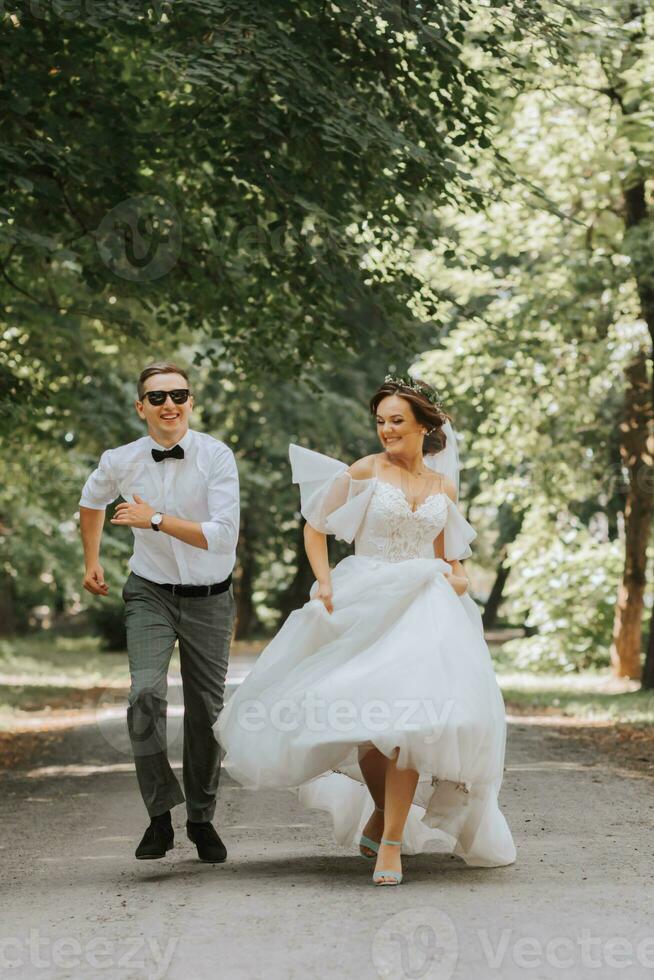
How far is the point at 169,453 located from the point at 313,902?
2.32 metres

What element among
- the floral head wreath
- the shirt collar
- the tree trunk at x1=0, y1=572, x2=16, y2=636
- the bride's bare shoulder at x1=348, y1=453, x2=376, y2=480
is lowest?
the tree trunk at x1=0, y1=572, x2=16, y2=636

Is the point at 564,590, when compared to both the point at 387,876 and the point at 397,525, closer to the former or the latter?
the point at 397,525

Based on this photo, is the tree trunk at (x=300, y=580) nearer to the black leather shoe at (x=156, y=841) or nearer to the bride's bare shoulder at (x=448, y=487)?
the bride's bare shoulder at (x=448, y=487)

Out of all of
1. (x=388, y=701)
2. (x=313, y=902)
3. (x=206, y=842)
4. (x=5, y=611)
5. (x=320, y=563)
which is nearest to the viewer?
(x=313, y=902)

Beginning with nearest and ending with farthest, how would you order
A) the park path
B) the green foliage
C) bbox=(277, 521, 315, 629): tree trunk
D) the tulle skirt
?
1. the park path
2. the tulle skirt
3. the green foliage
4. bbox=(277, 521, 315, 629): tree trunk

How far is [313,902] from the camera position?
232 inches

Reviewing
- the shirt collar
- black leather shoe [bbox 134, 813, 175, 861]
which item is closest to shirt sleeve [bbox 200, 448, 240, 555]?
the shirt collar

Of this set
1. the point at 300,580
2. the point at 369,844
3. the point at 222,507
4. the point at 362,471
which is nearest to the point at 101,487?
the point at 222,507

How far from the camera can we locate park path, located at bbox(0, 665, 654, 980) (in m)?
4.95

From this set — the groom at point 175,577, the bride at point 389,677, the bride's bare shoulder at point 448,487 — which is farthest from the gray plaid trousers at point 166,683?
the bride's bare shoulder at point 448,487

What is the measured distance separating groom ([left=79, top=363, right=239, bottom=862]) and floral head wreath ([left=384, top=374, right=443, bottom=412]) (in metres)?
0.91

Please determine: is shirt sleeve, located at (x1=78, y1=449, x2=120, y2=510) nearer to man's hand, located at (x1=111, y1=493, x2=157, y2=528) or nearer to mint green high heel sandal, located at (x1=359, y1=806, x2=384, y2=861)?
man's hand, located at (x1=111, y1=493, x2=157, y2=528)

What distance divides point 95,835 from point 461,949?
427cm

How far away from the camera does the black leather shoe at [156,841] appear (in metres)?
6.71
